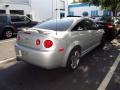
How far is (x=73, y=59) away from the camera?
5270 mm

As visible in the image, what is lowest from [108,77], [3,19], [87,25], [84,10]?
[108,77]

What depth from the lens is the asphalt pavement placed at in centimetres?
429

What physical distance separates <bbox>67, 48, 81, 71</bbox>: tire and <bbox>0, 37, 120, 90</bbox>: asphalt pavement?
15 centimetres

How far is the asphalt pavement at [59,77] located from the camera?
4.29m

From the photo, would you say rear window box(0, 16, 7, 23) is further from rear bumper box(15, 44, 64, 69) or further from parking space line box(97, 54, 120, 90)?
parking space line box(97, 54, 120, 90)

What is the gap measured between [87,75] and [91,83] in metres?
0.54

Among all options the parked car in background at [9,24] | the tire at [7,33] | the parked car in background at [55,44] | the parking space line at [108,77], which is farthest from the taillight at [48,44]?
the tire at [7,33]

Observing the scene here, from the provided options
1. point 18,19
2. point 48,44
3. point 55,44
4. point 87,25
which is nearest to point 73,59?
point 55,44

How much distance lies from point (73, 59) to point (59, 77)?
74 centimetres

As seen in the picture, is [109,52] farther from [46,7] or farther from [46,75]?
[46,7]

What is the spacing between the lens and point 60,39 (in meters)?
4.61

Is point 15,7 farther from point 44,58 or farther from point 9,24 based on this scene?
point 44,58

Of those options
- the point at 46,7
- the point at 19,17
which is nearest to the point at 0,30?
the point at 19,17

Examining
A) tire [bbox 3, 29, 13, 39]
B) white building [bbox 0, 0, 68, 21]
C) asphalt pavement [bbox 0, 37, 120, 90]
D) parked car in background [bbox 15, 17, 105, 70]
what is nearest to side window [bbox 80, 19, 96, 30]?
parked car in background [bbox 15, 17, 105, 70]
